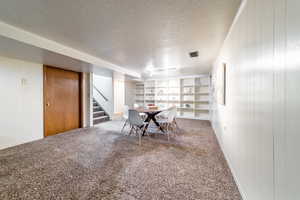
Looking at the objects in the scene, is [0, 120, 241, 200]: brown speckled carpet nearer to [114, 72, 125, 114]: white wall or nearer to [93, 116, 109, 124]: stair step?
[93, 116, 109, 124]: stair step

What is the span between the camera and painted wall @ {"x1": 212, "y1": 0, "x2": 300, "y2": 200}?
0.66m

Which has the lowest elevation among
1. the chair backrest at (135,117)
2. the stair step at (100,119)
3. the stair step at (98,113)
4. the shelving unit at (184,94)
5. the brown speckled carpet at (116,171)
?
the brown speckled carpet at (116,171)

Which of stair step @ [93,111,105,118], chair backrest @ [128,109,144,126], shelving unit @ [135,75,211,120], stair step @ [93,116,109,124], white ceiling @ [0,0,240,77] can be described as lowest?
stair step @ [93,116,109,124]

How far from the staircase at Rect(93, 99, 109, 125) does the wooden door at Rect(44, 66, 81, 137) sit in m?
0.91

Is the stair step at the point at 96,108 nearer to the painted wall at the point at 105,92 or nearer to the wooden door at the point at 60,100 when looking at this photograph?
the painted wall at the point at 105,92

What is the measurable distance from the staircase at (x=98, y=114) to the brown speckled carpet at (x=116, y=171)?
7.85 feet

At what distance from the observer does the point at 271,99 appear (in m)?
0.86

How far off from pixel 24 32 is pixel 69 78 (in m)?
2.31

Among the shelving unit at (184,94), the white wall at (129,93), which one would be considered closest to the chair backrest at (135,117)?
the shelving unit at (184,94)

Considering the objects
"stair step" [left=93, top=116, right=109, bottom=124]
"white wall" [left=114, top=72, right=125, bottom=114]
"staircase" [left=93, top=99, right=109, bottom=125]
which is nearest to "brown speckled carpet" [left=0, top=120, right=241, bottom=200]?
"stair step" [left=93, top=116, right=109, bottom=124]

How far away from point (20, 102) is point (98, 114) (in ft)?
9.78

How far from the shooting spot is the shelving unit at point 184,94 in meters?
5.98

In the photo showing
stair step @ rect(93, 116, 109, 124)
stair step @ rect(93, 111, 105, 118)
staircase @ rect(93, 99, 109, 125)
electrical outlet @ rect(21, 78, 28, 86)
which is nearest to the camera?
electrical outlet @ rect(21, 78, 28, 86)

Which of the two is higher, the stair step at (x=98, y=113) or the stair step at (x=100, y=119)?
the stair step at (x=98, y=113)
